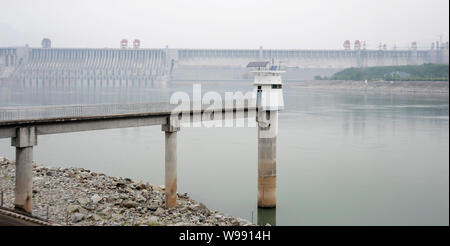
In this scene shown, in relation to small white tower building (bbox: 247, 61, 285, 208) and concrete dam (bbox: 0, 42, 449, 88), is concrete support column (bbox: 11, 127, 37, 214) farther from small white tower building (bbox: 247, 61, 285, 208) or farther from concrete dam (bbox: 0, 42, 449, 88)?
concrete dam (bbox: 0, 42, 449, 88)

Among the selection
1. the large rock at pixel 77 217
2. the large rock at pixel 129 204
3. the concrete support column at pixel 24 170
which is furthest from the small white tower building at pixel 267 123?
the concrete support column at pixel 24 170

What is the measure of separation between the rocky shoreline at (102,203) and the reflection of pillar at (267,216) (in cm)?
196

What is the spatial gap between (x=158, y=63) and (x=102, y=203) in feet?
368

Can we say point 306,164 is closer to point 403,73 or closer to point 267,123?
point 267,123

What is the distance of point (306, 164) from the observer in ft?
74.1

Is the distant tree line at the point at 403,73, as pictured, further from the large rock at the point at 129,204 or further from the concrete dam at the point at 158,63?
the large rock at the point at 129,204

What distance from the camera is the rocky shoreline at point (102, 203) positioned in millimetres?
10742

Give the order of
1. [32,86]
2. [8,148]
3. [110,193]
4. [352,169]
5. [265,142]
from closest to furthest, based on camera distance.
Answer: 1. [110,193]
2. [265,142]
3. [352,169]
4. [8,148]
5. [32,86]

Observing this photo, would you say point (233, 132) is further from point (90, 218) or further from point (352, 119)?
point (90, 218)

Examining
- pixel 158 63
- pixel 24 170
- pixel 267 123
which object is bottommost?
pixel 24 170

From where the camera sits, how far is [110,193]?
1256cm

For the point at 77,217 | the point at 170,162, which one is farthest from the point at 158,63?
the point at 77,217
